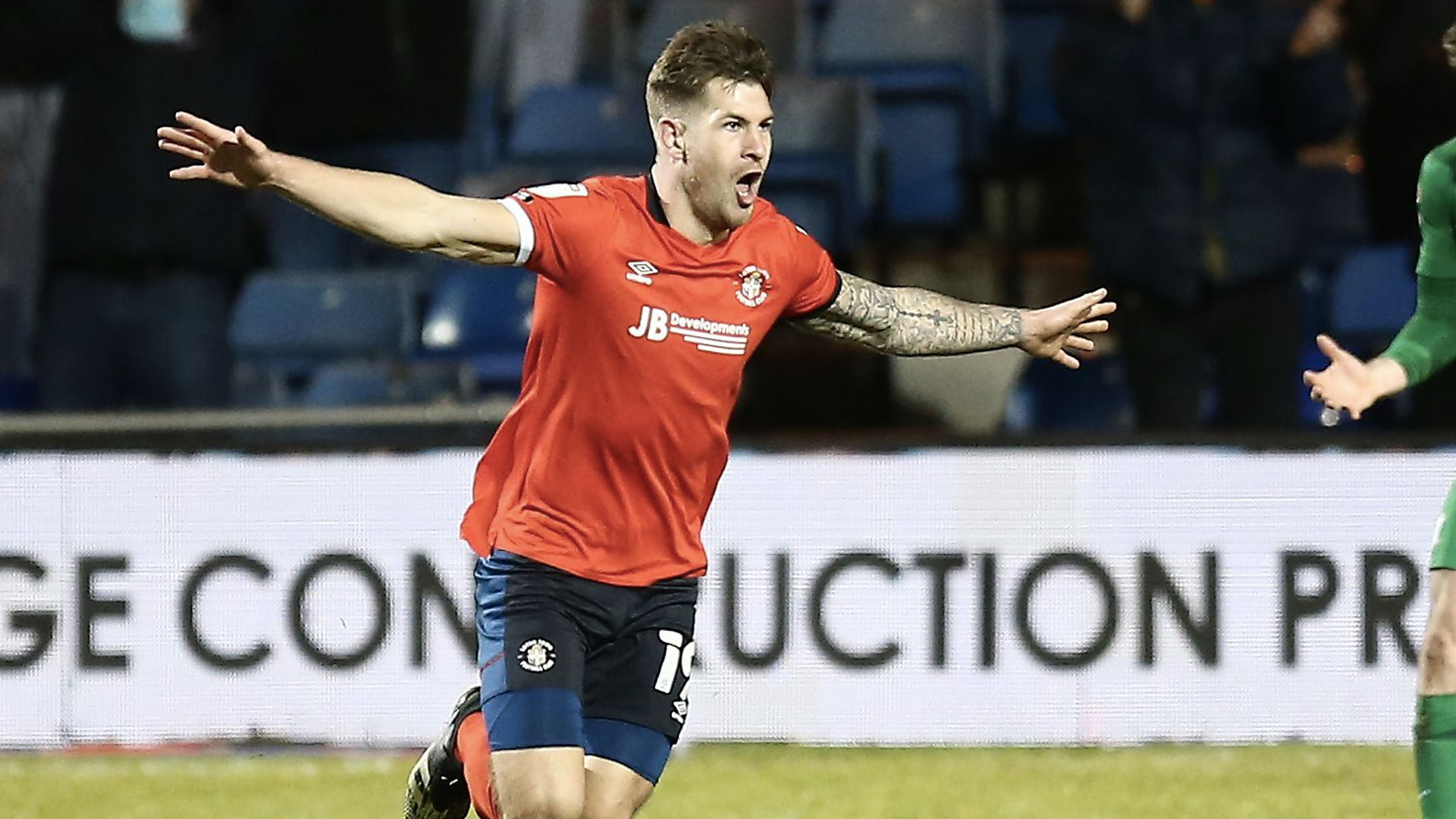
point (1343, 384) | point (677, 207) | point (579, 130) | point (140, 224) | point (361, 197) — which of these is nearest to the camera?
point (361, 197)

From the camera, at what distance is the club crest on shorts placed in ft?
13.6

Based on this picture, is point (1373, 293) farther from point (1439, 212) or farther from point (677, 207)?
point (677, 207)

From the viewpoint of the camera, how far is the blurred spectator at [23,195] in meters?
8.88

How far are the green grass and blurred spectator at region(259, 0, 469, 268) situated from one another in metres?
2.91

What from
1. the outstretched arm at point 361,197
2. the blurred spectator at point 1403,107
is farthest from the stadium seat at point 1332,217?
the outstretched arm at point 361,197

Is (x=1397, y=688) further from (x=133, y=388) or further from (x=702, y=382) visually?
(x=133, y=388)

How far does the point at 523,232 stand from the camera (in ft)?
13.2

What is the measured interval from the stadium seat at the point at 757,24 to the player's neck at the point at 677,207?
5229 mm

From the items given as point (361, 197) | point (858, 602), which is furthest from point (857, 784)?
point (361, 197)

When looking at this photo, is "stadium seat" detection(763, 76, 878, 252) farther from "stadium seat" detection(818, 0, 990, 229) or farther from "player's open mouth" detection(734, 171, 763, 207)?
"player's open mouth" detection(734, 171, 763, 207)

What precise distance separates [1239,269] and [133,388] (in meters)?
3.79

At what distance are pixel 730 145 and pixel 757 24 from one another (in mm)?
5466

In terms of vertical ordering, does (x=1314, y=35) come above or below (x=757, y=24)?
below

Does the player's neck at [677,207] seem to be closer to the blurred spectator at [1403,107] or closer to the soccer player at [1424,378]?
the soccer player at [1424,378]
